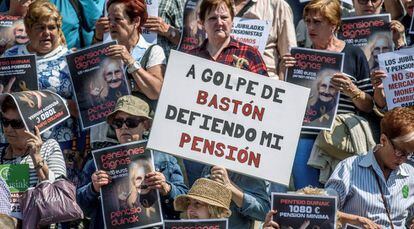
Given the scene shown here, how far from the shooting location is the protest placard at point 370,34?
1396 cm

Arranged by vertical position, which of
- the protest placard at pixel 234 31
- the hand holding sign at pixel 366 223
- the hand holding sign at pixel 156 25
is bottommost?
the hand holding sign at pixel 366 223

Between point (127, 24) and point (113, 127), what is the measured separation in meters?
0.98

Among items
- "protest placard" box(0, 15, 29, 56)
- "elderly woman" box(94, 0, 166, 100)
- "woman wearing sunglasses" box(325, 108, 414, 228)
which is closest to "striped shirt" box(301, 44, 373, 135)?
"elderly woman" box(94, 0, 166, 100)

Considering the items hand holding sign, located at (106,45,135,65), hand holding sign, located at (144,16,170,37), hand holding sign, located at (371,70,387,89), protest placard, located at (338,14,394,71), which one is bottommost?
hand holding sign, located at (106,45,135,65)

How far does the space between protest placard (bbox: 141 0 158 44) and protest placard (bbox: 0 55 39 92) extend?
3.63 feet

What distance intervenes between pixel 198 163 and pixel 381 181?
1.71 meters

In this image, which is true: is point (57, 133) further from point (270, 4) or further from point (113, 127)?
point (270, 4)

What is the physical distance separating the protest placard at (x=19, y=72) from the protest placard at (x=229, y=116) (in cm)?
195

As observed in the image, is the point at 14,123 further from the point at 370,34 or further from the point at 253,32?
the point at 370,34

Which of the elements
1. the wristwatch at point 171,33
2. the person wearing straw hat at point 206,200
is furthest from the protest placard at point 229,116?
the wristwatch at point 171,33

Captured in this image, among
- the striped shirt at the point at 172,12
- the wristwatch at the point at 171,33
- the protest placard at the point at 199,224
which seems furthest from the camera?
the striped shirt at the point at 172,12

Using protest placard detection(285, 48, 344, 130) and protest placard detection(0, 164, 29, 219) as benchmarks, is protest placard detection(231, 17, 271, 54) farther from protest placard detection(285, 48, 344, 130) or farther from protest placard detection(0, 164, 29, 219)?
protest placard detection(0, 164, 29, 219)

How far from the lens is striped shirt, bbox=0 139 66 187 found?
12.9 m

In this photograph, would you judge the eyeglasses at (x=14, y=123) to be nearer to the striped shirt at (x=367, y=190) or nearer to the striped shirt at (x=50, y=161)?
the striped shirt at (x=50, y=161)
